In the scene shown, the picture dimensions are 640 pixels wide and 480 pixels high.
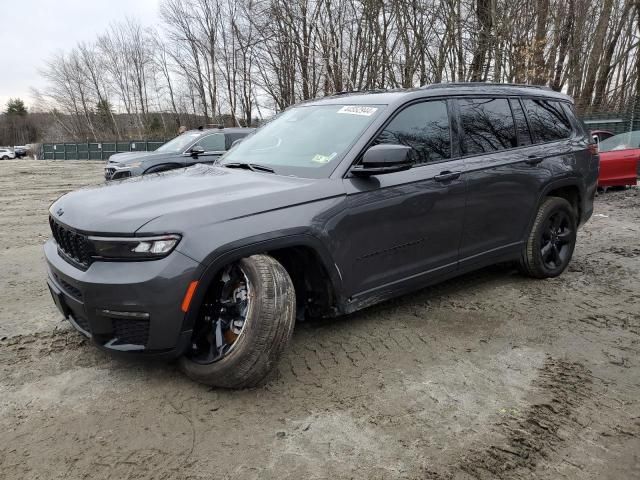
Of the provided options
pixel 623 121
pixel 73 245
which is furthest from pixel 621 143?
pixel 73 245

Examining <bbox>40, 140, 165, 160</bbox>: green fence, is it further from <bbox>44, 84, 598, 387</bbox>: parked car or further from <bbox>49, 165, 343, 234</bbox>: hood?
<bbox>49, 165, 343, 234</bbox>: hood

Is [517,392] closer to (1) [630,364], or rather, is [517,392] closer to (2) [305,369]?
(1) [630,364]

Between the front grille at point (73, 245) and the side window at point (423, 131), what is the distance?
2006mm

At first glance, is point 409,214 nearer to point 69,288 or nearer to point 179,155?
point 69,288

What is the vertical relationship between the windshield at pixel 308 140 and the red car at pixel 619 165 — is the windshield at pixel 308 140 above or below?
above

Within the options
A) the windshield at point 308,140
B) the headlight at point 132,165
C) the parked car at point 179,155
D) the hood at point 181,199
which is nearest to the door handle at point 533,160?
the windshield at point 308,140

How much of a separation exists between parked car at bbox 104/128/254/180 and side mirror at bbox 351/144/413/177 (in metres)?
7.15

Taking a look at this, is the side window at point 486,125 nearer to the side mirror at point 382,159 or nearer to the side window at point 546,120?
the side window at point 546,120

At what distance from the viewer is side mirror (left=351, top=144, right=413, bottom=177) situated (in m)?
3.08

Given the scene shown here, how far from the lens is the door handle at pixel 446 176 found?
143 inches

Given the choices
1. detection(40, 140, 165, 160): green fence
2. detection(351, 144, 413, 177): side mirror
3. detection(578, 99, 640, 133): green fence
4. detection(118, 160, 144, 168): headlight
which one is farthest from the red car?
detection(40, 140, 165, 160): green fence

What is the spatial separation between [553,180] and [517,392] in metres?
2.50

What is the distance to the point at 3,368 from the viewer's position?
310 centimetres

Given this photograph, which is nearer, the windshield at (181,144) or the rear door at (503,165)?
the rear door at (503,165)
